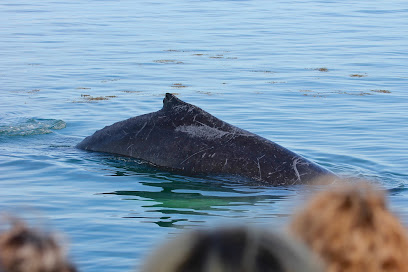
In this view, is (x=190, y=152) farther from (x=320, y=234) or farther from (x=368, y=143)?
(x=320, y=234)

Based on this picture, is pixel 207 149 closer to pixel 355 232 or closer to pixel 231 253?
pixel 355 232

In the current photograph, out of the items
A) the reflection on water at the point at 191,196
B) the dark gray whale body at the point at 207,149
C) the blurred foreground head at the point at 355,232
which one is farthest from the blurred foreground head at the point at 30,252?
the dark gray whale body at the point at 207,149

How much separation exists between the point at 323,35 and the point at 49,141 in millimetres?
16959

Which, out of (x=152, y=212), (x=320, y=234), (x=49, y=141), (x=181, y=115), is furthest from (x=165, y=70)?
(x=320, y=234)

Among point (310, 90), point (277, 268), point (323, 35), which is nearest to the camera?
point (277, 268)

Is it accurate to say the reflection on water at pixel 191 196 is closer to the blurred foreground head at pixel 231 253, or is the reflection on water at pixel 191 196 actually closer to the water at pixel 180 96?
the water at pixel 180 96

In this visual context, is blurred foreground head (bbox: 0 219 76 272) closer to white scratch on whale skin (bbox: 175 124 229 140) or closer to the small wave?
white scratch on whale skin (bbox: 175 124 229 140)

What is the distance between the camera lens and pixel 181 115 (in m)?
9.93

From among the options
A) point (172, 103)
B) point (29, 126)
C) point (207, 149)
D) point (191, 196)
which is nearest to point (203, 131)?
point (207, 149)

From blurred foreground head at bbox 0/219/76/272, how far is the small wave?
11.1 meters

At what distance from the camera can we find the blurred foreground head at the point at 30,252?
174 cm

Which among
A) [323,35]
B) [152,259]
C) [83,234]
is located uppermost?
[323,35]

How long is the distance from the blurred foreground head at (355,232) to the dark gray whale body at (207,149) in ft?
24.3

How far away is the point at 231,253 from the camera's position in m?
1.67
